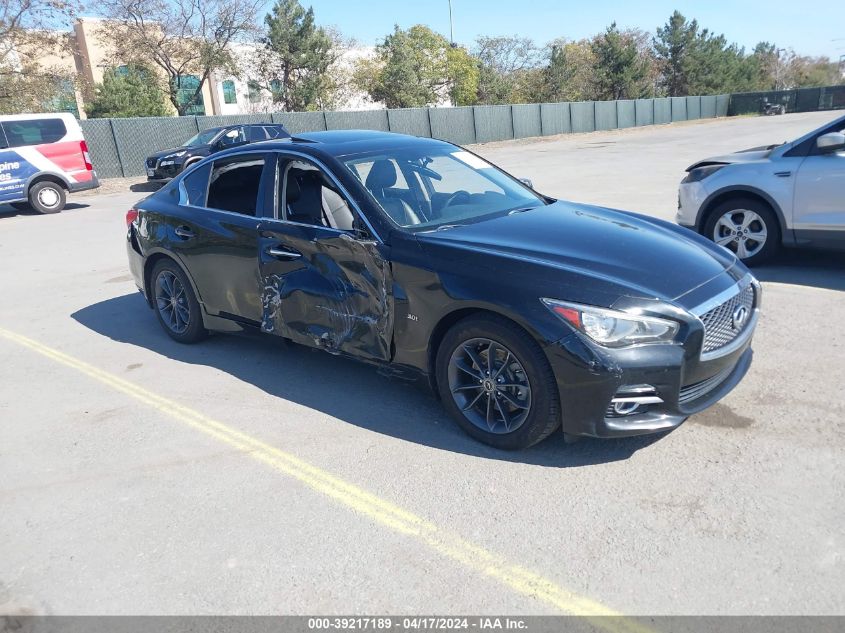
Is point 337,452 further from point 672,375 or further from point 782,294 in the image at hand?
point 782,294

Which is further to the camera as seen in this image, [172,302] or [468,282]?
[172,302]

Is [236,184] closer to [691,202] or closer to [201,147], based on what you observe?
[691,202]

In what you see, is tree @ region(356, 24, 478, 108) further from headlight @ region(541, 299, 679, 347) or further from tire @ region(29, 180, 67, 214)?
headlight @ region(541, 299, 679, 347)

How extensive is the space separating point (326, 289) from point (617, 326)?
191 cm

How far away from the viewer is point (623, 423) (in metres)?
3.40

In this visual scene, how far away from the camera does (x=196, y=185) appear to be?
565 cm

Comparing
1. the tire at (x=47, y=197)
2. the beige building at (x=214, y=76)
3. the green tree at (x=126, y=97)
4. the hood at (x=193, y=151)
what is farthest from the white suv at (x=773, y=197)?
the green tree at (x=126, y=97)

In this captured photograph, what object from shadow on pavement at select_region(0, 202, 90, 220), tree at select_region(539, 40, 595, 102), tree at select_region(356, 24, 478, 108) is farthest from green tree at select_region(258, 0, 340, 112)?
shadow on pavement at select_region(0, 202, 90, 220)

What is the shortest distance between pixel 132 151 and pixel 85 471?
75.4ft

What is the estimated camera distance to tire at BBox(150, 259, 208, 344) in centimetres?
571

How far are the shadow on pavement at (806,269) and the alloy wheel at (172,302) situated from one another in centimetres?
536

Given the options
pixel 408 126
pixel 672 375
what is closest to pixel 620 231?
pixel 672 375

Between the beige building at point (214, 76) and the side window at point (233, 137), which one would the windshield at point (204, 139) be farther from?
the beige building at point (214, 76)

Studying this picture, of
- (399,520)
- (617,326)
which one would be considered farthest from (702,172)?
(399,520)
